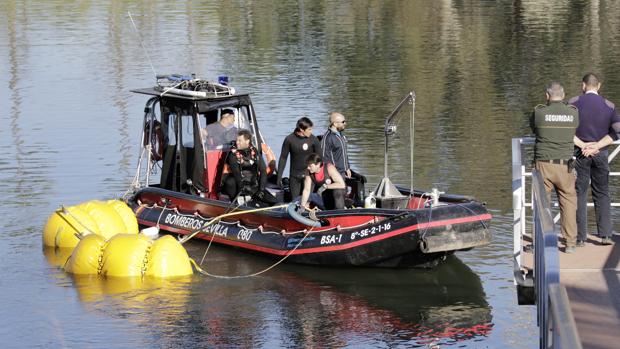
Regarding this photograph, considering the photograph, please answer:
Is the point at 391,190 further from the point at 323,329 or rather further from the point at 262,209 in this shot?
the point at 323,329

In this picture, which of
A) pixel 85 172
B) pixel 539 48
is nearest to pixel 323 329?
pixel 85 172

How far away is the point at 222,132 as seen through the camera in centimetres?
1898

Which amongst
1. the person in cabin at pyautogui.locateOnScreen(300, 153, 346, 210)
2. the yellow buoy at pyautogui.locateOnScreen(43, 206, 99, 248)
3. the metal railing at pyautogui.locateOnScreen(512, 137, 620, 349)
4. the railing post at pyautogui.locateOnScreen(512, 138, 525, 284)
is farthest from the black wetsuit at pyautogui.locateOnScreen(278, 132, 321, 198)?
the railing post at pyautogui.locateOnScreen(512, 138, 525, 284)

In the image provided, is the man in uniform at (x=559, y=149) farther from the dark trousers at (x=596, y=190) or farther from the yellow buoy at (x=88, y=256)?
A: the yellow buoy at (x=88, y=256)

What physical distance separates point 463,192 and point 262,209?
16.5 feet

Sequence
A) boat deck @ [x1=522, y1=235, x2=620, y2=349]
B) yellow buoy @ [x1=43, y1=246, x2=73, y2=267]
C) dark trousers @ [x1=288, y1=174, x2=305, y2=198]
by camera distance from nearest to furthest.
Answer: boat deck @ [x1=522, y1=235, x2=620, y2=349] → dark trousers @ [x1=288, y1=174, x2=305, y2=198] → yellow buoy @ [x1=43, y1=246, x2=73, y2=267]

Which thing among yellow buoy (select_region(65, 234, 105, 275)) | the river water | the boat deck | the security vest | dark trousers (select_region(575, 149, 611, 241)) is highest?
the security vest

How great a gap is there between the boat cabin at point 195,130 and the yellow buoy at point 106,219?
1.22 meters

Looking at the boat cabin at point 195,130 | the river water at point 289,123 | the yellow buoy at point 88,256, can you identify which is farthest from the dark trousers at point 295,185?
the yellow buoy at point 88,256

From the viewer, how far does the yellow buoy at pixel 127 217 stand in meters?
18.9

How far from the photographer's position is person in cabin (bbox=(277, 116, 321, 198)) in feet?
58.4

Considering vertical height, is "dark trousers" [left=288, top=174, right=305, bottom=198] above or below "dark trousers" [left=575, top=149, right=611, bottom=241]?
below

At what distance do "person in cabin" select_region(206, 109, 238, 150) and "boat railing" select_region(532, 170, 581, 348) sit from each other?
798cm

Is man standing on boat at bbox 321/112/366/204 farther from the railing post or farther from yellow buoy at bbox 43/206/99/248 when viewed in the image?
the railing post
